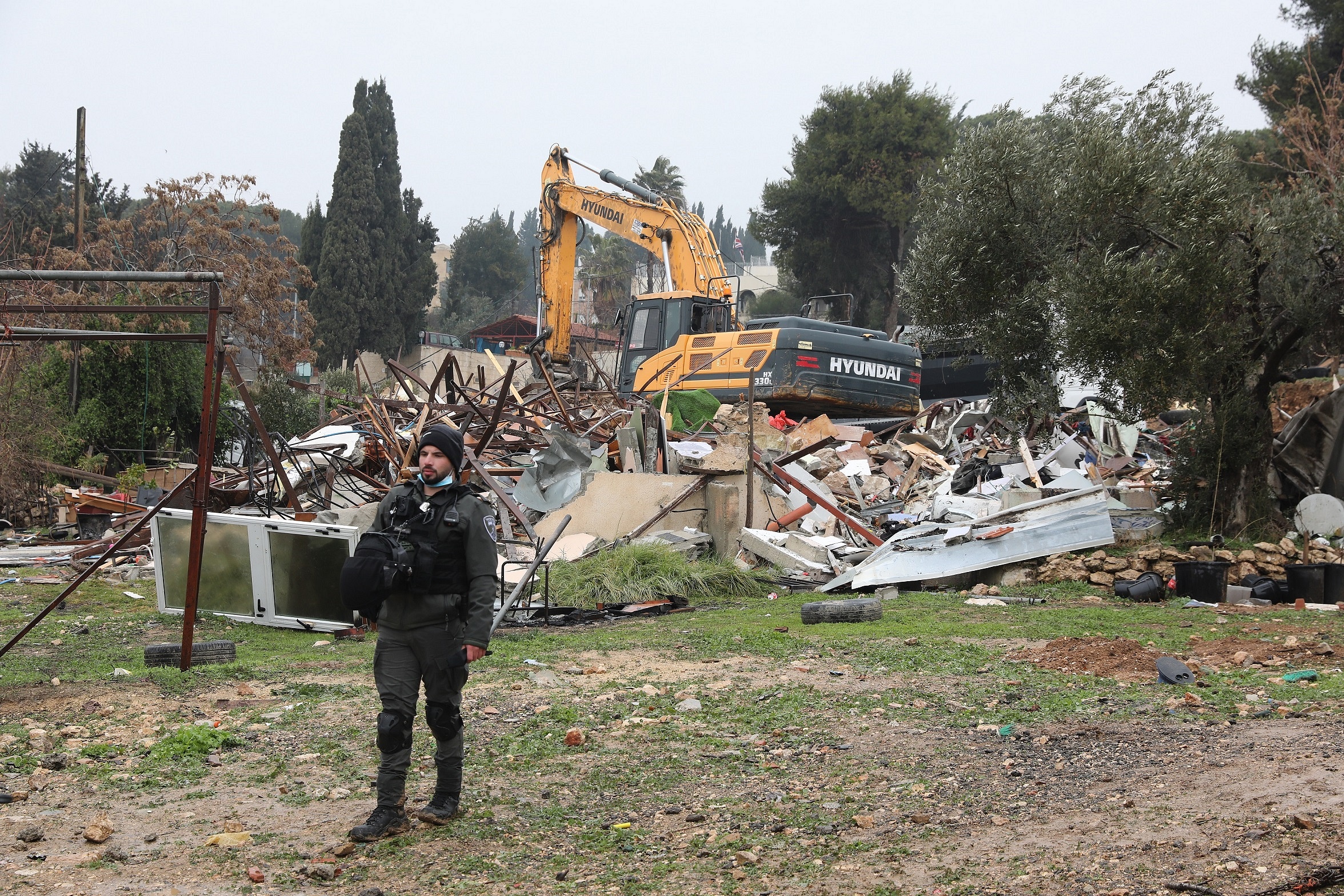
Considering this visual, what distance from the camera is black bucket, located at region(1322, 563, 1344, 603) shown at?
1009 cm

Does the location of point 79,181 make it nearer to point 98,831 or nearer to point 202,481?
point 202,481

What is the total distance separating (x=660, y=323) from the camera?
808 inches

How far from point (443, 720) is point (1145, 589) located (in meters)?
8.42

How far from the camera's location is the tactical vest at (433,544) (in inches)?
171

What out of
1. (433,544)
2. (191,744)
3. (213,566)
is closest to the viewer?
(433,544)

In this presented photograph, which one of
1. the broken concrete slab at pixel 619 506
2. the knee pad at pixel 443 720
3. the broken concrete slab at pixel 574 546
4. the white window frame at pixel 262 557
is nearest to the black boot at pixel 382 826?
the knee pad at pixel 443 720

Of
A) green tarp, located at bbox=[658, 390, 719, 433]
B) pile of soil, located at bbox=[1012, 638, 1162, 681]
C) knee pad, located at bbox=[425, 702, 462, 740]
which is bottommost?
pile of soil, located at bbox=[1012, 638, 1162, 681]

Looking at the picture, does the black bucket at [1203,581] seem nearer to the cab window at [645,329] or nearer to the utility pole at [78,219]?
the cab window at [645,329]

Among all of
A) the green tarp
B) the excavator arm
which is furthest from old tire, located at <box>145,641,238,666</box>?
the excavator arm

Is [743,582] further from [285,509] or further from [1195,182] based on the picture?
[1195,182]

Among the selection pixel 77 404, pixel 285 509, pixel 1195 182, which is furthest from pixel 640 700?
pixel 77 404

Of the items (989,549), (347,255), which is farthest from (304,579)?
(347,255)

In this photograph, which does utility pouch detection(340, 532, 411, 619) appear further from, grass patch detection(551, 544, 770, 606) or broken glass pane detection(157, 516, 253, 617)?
grass patch detection(551, 544, 770, 606)

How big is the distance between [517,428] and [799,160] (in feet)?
114
